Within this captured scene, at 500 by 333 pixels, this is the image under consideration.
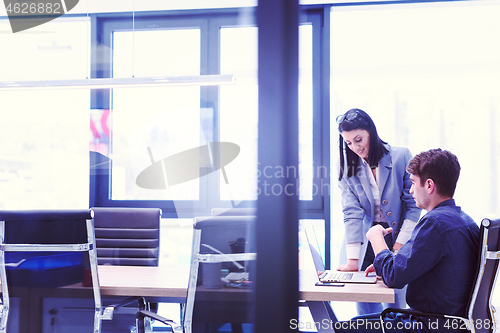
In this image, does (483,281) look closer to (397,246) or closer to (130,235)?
(397,246)

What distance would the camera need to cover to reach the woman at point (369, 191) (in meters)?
1.87

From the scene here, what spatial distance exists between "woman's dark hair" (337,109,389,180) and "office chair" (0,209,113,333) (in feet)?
4.22

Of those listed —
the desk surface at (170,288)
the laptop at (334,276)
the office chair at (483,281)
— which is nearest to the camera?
the office chair at (483,281)

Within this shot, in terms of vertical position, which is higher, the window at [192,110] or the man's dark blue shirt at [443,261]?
the window at [192,110]

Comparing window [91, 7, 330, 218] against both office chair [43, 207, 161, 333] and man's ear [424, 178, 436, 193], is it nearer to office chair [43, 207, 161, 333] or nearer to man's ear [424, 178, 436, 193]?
office chair [43, 207, 161, 333]

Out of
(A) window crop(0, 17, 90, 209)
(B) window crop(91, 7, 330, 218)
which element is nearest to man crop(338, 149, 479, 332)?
(B) window crop(91, 7, 330, 218)

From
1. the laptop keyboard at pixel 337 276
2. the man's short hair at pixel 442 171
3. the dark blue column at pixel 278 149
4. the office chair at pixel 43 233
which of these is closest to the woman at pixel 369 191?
the laptop keyboard at pixel 337 276

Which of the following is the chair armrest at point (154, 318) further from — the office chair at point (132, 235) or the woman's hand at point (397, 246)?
the woman's hand at point (397, 246)

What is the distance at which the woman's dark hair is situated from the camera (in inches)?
76.5

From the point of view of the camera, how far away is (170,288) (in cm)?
144

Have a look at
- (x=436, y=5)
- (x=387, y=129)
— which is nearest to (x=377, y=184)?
(x=387, y=129)

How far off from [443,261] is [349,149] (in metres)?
0.86

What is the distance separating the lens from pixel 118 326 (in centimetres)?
154

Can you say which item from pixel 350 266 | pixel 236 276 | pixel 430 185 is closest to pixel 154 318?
pixel 236 276
